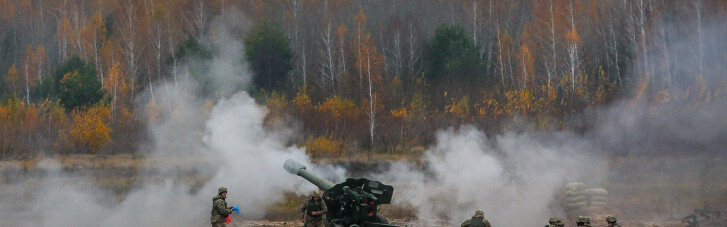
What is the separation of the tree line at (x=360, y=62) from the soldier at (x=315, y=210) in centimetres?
1325

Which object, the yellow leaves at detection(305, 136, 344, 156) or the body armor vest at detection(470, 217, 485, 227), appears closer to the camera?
the body armor vest at detection(470, 217, 485, 227)

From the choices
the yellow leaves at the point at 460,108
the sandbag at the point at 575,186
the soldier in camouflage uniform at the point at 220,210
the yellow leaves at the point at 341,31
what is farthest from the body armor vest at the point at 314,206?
the yellow leaves at the point at 341,31

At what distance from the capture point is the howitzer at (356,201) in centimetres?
1691

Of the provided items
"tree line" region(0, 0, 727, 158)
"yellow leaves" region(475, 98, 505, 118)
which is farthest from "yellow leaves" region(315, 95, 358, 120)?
"yellow leaves" region(475, 98, 505, 118)

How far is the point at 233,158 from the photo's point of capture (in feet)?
88.0

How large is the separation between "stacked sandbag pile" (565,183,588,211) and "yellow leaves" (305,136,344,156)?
10115mm

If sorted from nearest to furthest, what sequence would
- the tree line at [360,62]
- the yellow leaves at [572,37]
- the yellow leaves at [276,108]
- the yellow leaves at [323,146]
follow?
1. the yellow leaves at [323,146]
2. the yellow leaves at [276,108]
3. the tree line at [360,62]
4. the yellow leaves at [572,37]

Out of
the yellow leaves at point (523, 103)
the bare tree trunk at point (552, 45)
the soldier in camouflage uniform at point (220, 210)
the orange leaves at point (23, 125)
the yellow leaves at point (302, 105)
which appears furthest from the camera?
the bare tree trunk at point (552, 45)

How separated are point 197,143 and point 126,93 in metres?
19.2

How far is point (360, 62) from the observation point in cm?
4966

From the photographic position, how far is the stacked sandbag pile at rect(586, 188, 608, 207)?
26391mm

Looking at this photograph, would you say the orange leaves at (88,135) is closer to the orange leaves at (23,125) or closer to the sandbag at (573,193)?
the orange leaves at (23,125)

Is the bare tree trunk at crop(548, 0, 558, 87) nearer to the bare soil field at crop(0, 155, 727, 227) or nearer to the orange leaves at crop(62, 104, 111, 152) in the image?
the bare soil field at crop(0, 155, 727, 227)

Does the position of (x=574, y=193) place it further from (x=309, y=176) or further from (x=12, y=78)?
(x=12, y=78)
